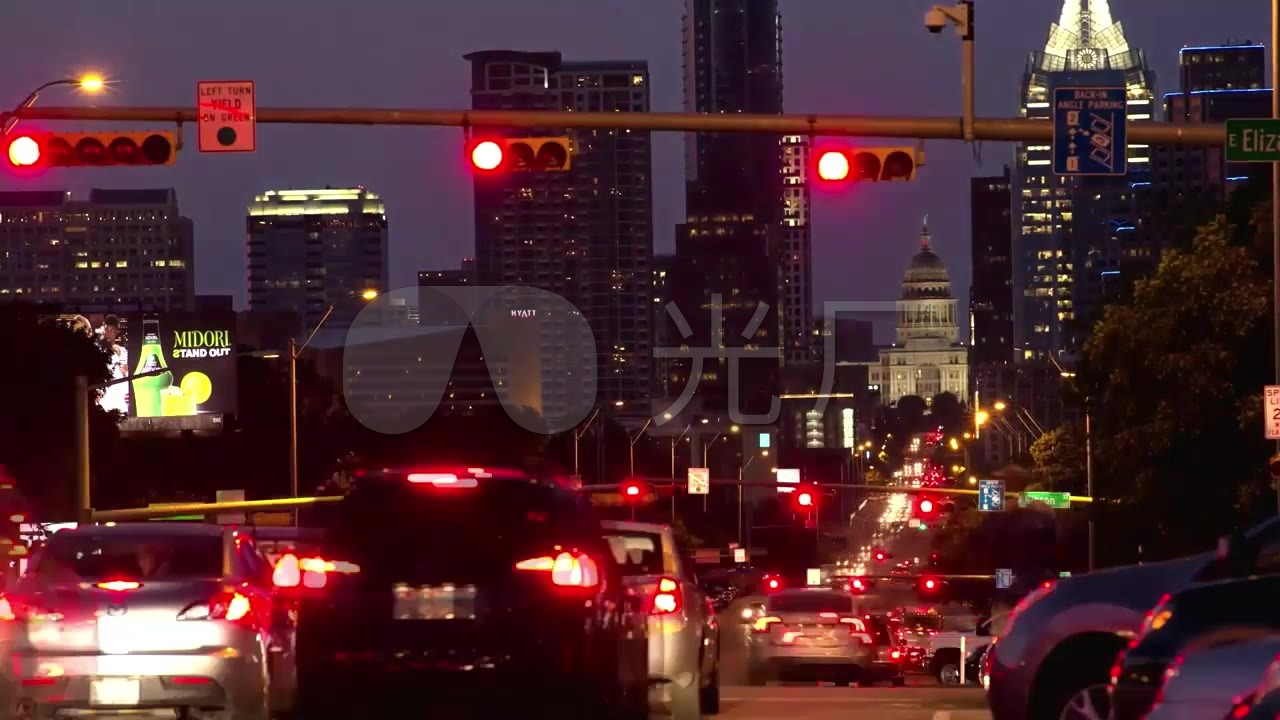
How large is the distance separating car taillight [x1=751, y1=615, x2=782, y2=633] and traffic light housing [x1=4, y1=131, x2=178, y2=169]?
10.8 metres

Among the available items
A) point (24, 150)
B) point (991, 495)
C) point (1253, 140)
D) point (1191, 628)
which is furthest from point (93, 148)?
point (991, 495)

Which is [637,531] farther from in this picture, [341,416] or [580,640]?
[341,416]

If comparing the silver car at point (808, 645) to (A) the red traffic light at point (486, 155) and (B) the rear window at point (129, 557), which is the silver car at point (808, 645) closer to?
(A) the red traffic light at point (486, 155)

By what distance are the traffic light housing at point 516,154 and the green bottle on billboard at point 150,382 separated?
2985 inches

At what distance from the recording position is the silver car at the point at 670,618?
57.4ft

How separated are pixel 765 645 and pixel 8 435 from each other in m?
55.4

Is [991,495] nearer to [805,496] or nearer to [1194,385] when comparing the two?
[805,496]

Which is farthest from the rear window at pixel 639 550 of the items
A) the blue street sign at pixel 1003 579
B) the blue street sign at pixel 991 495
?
the blue street sign at pixel 1003 579

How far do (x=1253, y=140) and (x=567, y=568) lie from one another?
1337 centimetres

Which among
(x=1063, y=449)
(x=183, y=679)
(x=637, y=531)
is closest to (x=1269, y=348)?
(x=637, y=531)

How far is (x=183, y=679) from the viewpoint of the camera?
15.6 meters

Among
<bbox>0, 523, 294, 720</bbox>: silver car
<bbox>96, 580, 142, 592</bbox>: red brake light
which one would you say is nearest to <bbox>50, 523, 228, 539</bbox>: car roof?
<bbox>0, 523, 294, 720</bbox>: silver car

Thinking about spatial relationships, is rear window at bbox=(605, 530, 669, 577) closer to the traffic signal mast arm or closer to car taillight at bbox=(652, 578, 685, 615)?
car taillight at bbox=(652, 578, 685, 615)

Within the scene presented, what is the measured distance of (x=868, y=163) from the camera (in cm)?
2469
